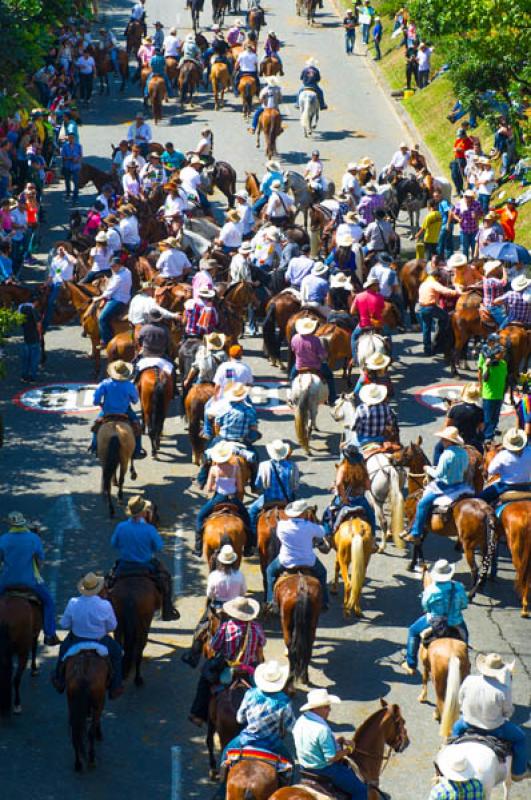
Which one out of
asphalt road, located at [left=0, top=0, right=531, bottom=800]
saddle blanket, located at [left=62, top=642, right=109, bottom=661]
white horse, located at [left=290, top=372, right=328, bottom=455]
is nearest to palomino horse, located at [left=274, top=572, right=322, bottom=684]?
asphalt road, located at [left=0, top=0, right=531, bottom=800]

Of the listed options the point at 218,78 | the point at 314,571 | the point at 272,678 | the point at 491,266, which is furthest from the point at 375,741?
the point at 218,78

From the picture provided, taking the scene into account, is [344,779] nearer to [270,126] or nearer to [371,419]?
[371,419]

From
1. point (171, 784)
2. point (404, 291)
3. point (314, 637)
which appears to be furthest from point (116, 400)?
point (404, 291)

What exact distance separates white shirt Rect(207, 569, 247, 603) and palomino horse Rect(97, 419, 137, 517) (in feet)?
16.7

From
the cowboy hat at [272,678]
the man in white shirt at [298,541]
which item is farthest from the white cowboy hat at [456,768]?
the man in white shirt at [298,541]

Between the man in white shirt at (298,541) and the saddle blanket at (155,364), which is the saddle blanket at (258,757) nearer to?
the man in white shirt at (298,541)

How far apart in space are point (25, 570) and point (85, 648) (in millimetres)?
1590

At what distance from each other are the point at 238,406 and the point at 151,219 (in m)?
12.4

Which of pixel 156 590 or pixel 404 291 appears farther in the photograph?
pixel 404 291

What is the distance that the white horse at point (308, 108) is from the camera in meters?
42.2

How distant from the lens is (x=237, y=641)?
14820 mm

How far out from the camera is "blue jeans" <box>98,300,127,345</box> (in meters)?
25.8

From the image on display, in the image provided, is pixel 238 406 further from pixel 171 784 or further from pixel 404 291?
pixel 404 291

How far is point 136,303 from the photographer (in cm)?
2464
